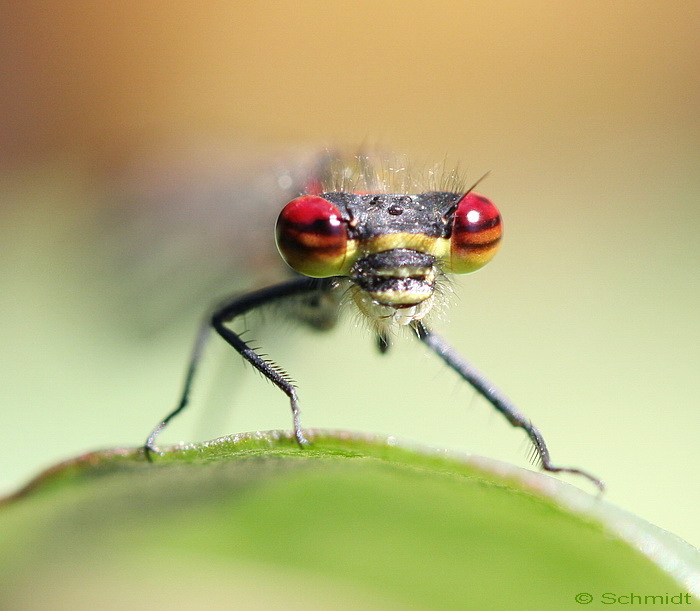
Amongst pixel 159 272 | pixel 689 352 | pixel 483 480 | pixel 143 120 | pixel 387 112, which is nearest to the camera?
pixel 483 480

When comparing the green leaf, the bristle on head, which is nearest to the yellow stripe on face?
the bristle on head

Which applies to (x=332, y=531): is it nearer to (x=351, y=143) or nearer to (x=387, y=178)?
(x=387, y=178)

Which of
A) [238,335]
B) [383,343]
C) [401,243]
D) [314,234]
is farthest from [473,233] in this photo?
[238,335]

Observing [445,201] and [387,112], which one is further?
[387,112]

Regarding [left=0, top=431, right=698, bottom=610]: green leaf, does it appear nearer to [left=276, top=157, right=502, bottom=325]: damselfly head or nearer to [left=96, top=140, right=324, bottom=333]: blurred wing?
[left=276, top=157, right=502, bottom=325]: damselfly head

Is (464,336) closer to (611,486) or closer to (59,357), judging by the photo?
(611,486)

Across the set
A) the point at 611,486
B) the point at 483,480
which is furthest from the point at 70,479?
the point at 611,486
